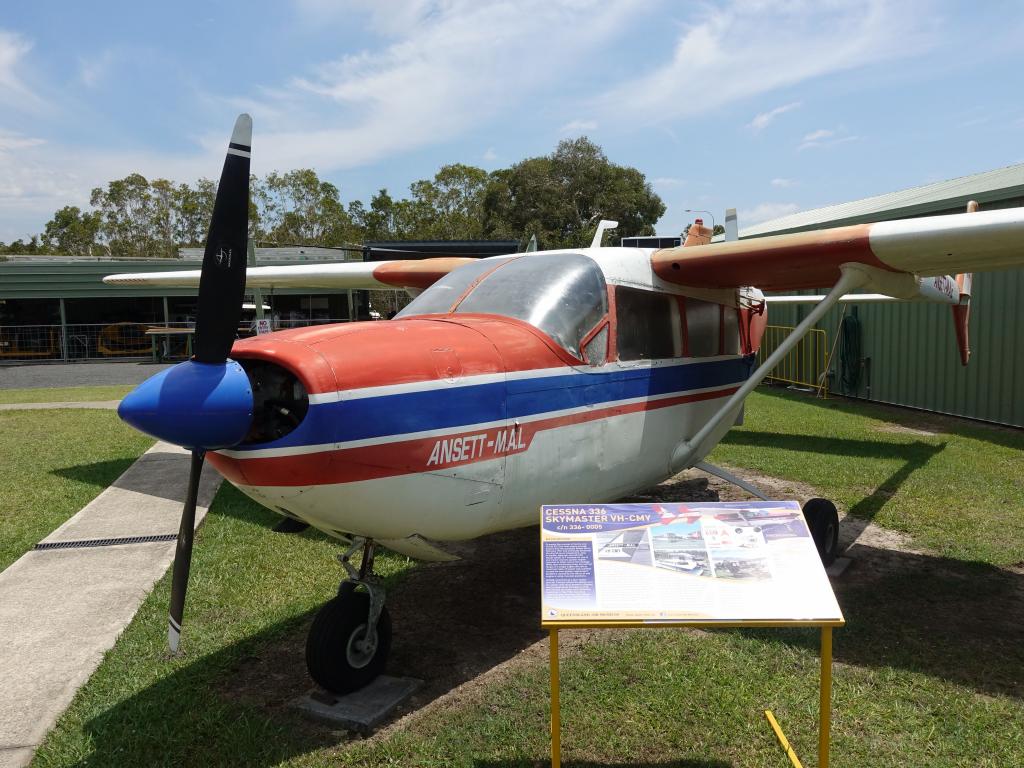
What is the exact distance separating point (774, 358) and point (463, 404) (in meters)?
2.73

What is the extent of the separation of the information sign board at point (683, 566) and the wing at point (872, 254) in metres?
2.45

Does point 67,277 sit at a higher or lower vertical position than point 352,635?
higher

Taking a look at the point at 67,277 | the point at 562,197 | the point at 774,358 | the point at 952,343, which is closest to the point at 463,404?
the point at 774,358

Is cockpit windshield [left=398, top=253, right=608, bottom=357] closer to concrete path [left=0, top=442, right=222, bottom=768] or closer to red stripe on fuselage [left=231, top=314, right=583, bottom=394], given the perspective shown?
red stripe on fuselage [left=231, top=314, right=583, bottom=394]

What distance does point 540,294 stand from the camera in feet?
14.6

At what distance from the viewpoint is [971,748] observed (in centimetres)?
337

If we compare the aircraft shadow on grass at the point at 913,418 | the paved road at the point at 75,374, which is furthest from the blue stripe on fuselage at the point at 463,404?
the paved road at the point at 75,374

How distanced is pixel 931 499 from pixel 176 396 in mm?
7519

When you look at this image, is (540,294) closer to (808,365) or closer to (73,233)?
(808,365)

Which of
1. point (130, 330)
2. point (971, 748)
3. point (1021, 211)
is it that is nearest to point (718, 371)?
point (1021, 211)

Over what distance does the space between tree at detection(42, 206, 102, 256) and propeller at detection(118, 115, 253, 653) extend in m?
73.7

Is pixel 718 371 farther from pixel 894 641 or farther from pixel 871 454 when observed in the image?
pixel 871 454

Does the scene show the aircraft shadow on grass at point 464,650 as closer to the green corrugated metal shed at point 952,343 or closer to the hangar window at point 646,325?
the hangar window at point 646,325

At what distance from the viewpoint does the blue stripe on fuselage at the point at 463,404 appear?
3045 millimetres
